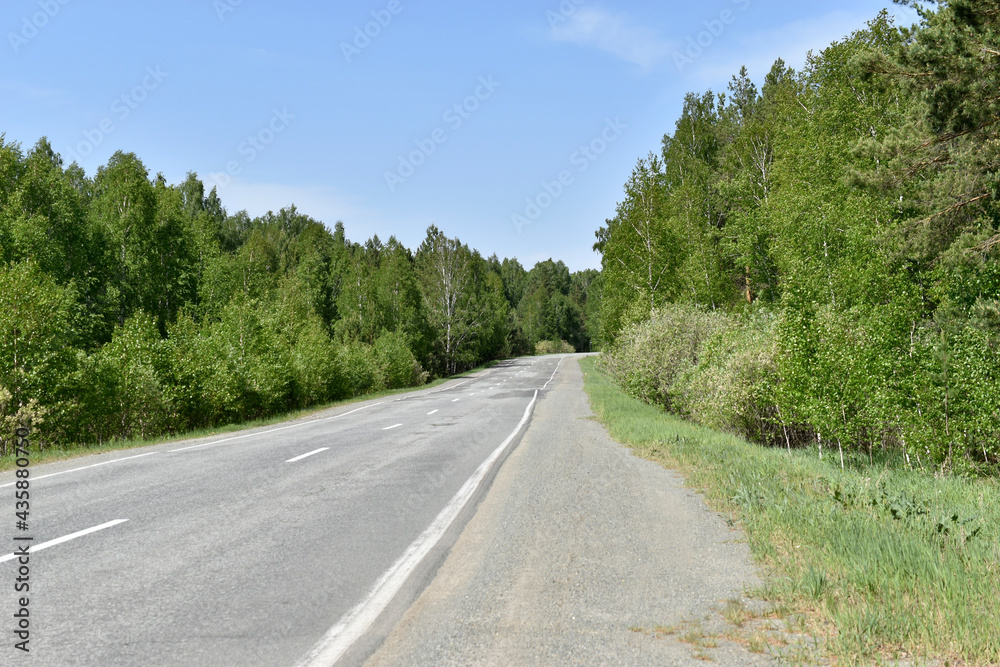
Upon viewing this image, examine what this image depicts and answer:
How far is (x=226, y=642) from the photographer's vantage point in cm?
411

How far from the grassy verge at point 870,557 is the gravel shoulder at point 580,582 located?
1.42 ft

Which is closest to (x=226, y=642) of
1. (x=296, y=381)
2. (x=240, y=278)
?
(x=296, y=381)

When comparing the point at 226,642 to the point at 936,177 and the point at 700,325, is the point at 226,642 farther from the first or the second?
the point at 700,325

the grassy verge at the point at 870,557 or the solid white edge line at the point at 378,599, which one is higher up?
the solid white edge line at the point at 378,599

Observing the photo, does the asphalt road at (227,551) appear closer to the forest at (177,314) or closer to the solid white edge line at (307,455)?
the solid white edge line at (307,455)

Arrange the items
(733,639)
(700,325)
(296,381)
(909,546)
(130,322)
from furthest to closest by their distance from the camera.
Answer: (296,381)
(700,325)
(130,322)
(909,546)
(733,639)

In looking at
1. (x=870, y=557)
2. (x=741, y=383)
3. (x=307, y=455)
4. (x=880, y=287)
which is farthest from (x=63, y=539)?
(x=880, y=287)

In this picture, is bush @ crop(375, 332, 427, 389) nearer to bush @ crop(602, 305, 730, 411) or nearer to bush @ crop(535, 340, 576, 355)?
bush @ crop(602, 305, 730, 411)

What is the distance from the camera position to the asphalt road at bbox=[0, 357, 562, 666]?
414cm

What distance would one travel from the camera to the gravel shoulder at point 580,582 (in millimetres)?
4023

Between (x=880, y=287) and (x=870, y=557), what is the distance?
17.9 meters

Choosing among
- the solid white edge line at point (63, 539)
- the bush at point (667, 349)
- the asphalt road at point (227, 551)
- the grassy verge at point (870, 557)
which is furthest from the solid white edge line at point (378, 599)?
the bush at point (667, 349)

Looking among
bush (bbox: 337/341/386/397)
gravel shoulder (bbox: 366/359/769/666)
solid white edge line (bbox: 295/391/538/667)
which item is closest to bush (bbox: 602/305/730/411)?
gravel shoulder (bbox: 366/359/769/666)

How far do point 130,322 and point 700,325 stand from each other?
64.2 feet
